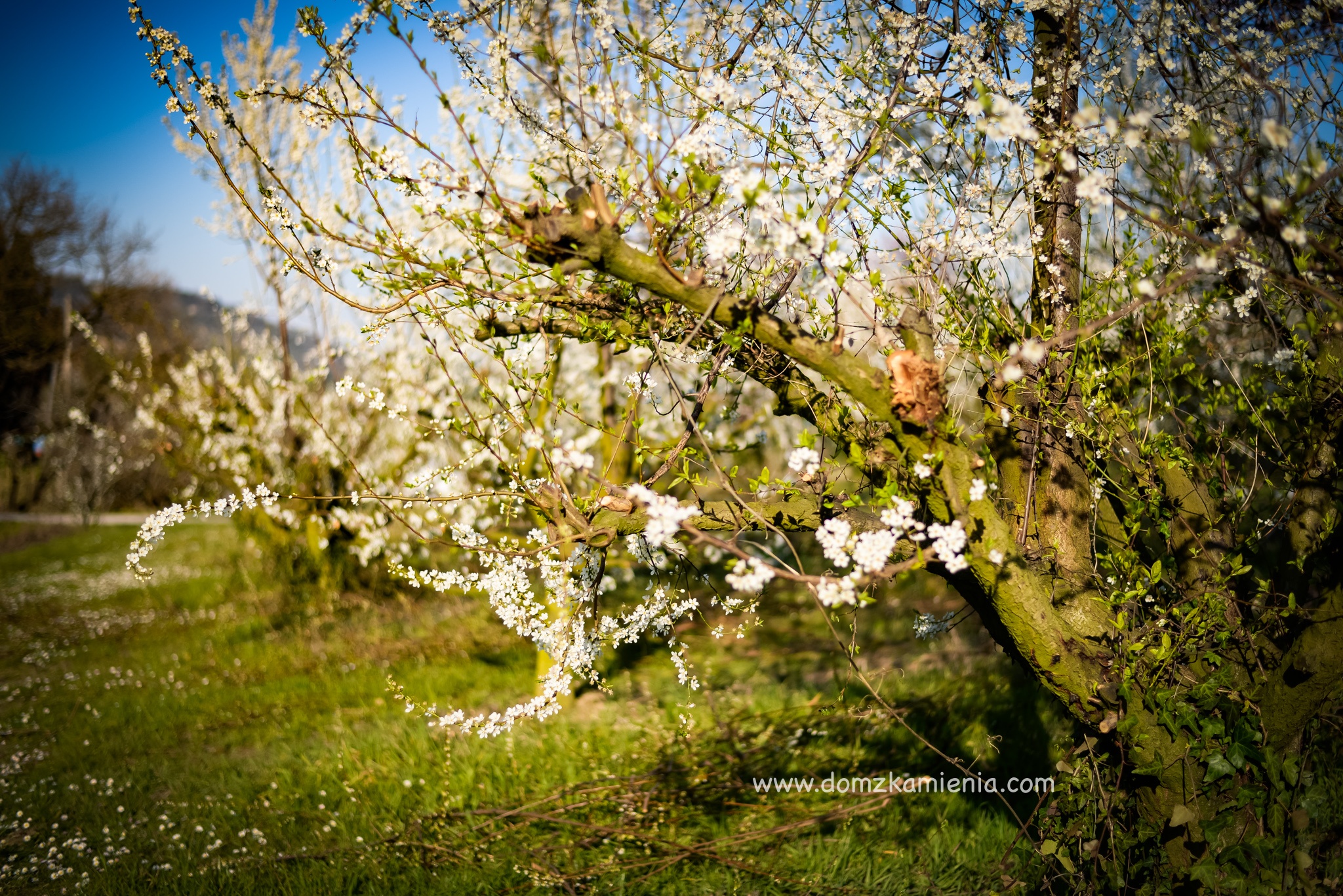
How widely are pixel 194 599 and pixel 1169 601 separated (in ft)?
38.1

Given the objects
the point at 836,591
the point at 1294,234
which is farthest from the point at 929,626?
the point at 1294,234

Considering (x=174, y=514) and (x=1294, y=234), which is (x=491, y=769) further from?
(x=1294, y=234)

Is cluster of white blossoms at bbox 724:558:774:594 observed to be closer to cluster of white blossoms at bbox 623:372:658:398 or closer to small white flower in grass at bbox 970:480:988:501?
small white flower in grass at bbox 970:480:988:501

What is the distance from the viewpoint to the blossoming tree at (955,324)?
76.6 inches

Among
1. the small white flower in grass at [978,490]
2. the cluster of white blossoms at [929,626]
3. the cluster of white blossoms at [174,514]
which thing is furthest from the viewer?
the cluster of white blossoms at [929,626]

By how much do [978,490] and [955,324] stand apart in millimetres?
752

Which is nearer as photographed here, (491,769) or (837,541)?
(837,541)

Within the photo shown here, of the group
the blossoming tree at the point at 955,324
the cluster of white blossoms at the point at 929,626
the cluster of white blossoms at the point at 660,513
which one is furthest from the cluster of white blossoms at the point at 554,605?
the cluster of white blossoms at the point at 929,626

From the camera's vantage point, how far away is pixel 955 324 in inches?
94.3

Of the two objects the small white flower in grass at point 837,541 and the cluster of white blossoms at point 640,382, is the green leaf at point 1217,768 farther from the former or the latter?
the cluster of white blossoms at point 640,382

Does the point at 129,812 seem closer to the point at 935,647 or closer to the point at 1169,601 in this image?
the point at 1169,601

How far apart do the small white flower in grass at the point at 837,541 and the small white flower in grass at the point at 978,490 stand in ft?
1.21

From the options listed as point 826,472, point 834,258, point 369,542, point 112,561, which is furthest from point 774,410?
point 112,561

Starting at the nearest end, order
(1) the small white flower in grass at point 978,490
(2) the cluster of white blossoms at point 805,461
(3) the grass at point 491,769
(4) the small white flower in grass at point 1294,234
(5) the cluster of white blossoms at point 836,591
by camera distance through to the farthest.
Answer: (4) the small white flower in grass at point 1294,234
(5) the cluster of white blossoms at point 836,591
(1) the small white flower in grass at point 978,490
(2) the cluster of white blossoms at point 805,461
(3) the grass at point 491,769
